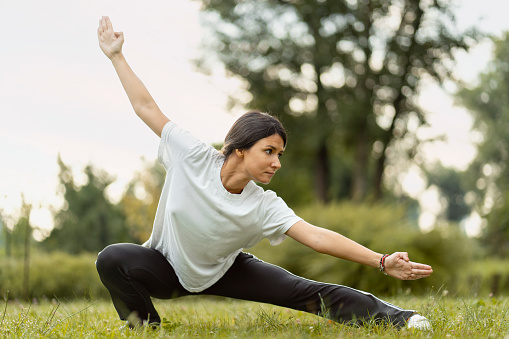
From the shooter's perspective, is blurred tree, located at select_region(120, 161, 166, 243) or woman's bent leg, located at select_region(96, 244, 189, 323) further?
blurred tree, located at select_region(120, 161, 166, 243)

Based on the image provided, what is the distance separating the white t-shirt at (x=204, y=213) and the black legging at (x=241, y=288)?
13cm

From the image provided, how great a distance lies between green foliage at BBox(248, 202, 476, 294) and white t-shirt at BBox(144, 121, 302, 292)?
18.9 ft

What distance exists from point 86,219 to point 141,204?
8205mm

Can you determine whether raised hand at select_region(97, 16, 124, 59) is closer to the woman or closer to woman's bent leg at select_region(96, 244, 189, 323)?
the woman

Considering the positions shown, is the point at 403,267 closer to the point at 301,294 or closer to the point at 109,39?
the point at 301,294

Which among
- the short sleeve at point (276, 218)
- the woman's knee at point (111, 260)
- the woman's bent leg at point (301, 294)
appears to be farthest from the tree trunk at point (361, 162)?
the woman's knee at point (111, 260)

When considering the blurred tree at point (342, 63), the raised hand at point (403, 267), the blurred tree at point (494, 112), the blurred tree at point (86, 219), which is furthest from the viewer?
the blurred tree at point (494, 112)

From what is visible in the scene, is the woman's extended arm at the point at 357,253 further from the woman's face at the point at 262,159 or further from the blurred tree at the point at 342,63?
the blurred tree at the point at 342,63

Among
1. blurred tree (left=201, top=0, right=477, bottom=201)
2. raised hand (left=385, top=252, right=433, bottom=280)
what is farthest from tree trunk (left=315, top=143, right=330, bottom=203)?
raised hand (left=385, top=252, right=433, bottom=280)

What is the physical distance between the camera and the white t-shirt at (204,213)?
3473mm

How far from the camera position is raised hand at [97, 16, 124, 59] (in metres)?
3.78

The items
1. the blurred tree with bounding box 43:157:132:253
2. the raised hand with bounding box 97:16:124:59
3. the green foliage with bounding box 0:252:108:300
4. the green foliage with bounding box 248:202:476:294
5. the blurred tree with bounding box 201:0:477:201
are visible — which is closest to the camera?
the raised hand with bounding box 97:16:124:59

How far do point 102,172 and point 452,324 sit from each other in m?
21.2

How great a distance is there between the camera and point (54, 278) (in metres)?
12.0
